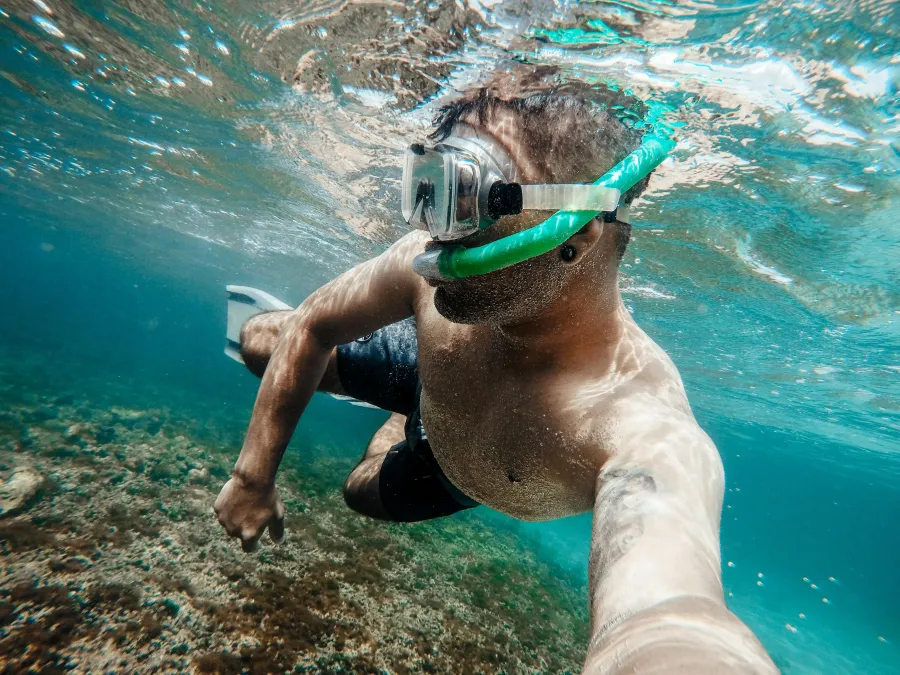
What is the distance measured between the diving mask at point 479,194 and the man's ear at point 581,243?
10cm

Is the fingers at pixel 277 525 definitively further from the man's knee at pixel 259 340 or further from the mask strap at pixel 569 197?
the mask strap at pixel 569 197

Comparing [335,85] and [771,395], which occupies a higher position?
[335,85]

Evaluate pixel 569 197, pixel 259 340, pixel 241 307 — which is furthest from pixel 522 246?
pixel 241 307

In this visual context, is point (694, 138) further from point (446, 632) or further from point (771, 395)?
point (771, 395)

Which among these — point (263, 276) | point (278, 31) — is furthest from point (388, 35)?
point (263, 276)

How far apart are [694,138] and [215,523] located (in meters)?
10.4

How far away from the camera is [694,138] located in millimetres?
6938

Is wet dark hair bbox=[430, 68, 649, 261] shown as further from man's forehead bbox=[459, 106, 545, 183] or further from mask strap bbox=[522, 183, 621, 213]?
mask strap bbox=[522, 183, 621, 213]

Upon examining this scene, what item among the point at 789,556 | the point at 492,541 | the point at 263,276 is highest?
the point at 263,276

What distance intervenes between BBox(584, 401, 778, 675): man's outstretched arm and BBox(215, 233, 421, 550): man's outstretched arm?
186 cm

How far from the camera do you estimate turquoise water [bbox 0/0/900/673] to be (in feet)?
16.8

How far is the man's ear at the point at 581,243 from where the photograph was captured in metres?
1.99

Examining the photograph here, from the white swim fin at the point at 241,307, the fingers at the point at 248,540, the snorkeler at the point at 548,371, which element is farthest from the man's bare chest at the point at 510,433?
the white swim fin at the point at 241,307

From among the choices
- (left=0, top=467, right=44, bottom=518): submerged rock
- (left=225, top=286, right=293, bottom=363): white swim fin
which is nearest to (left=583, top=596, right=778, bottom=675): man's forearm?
(left=225, top=286, right=293, bottom=363): white swim fin
